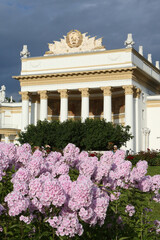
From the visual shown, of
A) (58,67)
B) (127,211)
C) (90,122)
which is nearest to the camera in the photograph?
(127,211)

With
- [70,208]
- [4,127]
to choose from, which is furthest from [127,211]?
[4,127]

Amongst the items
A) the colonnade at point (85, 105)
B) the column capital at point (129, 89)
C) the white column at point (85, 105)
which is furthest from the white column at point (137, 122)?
the white column at point (85, 105)

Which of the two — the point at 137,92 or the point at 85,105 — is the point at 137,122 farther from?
the point at 85,105

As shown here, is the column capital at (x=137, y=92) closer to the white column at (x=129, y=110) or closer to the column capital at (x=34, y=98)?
the white column at (x=129, y=110)

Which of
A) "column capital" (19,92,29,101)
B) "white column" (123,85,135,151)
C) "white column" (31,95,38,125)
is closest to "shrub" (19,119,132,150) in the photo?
"white column" (123,85,135,151)

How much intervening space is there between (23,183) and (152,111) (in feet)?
A: 152

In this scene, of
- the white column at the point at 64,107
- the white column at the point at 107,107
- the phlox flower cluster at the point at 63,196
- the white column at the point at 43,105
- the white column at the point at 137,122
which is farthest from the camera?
the white column at the point at 43,105

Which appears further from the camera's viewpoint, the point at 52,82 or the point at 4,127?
the point at 4,127

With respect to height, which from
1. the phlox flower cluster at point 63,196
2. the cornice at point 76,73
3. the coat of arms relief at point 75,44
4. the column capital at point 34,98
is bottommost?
the phlox flower cluster at point 63,196

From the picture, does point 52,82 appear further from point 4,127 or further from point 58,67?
point 4,127

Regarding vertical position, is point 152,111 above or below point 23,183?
above

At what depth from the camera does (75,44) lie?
48.6 m

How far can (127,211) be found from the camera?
6430 mm

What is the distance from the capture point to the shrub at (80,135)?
35.9 m
